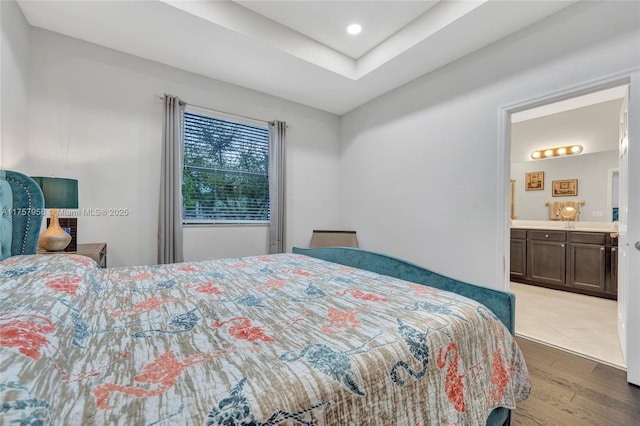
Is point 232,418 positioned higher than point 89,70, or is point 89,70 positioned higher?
point 89,70

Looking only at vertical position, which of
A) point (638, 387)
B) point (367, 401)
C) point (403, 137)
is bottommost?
point (638, 387)

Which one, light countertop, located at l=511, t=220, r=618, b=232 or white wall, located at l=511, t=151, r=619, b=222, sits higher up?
white wall, located at l=511, t=151, r=619, b=222

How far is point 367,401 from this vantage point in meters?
0.73

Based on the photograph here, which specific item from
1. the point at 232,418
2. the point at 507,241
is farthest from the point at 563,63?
the point at 232,418

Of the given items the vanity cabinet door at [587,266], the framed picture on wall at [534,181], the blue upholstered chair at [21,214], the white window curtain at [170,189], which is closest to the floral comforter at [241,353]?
the blue upholstered chair at [21,214]

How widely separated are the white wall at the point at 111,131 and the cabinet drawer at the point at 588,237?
4472 millimetres

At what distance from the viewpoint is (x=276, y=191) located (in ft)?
11.9

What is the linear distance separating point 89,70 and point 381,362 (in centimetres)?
352

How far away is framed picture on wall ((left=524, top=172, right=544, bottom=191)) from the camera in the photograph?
179 inches

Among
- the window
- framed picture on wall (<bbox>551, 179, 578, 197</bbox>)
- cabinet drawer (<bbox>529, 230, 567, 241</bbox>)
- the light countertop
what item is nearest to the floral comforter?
the window

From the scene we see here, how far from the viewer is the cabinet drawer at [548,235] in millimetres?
3913

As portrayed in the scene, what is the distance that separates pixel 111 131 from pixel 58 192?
995mm

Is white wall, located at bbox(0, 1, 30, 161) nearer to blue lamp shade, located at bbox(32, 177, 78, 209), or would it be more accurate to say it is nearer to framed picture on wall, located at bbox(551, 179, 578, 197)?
blue lamp shade, located at bbox(32, 177, 78, 209)

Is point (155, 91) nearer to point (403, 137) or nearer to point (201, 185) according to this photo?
point (201, 185)
